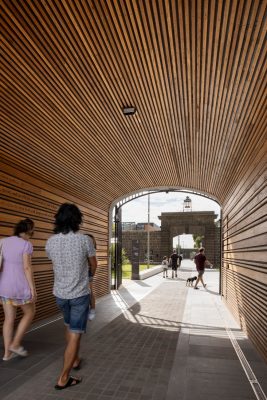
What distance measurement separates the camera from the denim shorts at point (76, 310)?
3607 mm

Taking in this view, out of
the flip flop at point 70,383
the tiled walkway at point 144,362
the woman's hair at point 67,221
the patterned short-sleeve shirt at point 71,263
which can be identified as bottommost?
the tiled walkway at point 144,362

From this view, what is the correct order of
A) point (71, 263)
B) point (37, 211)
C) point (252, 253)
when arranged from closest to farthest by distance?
1. point (71, 263)
2. point (252, 253)
3. point (37, 211)

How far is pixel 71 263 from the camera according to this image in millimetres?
3559

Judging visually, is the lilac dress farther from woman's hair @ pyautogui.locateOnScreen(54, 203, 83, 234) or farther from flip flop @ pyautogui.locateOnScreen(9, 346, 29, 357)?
woman's hair @ pyautogui.locateOnScreen(54, 203, 83, 234)

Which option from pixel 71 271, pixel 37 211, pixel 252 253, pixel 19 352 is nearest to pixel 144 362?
pixel 19 352

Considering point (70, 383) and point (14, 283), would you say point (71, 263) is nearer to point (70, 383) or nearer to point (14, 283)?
point (70, 383)

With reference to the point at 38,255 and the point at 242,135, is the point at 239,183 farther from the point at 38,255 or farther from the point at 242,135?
the point at 38,255

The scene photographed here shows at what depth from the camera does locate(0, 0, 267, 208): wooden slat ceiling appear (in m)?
3.17

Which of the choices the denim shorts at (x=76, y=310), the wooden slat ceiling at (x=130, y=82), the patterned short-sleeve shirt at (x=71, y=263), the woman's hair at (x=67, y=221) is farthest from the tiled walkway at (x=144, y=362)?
the wooden slat ceiling at (x=130, y=82)

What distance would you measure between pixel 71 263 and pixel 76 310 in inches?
19.1

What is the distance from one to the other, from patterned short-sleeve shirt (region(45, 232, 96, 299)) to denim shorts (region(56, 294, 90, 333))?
0.06m

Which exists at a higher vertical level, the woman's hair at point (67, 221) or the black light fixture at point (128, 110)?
the black light fixture at point (128, 110)

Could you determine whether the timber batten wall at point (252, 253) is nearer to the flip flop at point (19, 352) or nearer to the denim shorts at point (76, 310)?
the denim shorts at point (76, 310)

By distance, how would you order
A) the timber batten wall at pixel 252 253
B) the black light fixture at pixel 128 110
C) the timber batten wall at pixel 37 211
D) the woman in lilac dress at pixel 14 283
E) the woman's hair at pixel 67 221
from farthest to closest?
the timber batten wall at pixel 37 211, the black light fixture at pixel 128 110, the timber batten wall at pixel 252 253, the woman in lilac dress at pixel 14 283, the woman's hair at pixel 67 221
